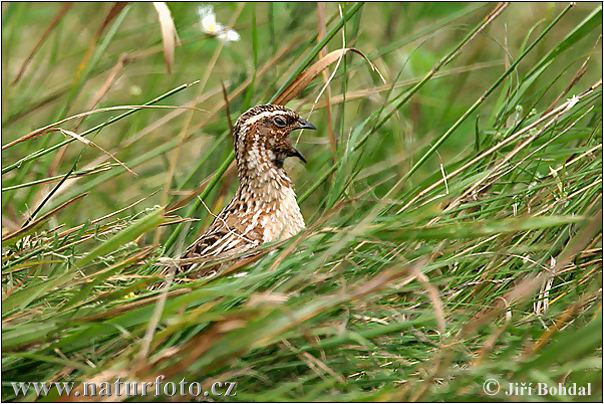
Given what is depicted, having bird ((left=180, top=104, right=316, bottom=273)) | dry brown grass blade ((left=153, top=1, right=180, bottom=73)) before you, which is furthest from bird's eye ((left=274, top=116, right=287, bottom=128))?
dry brown grass blade ((left=153, top=1, right=180, bottom=73))

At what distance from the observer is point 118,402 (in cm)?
281

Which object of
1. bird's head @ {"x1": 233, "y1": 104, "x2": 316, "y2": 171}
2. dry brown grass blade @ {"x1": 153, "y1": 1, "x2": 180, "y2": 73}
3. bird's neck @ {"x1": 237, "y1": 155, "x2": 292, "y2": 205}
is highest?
dry brown grass blade @ {"x1": 153, "y1": 1, "x2": 180, "y2": 73}

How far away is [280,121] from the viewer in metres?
4.28

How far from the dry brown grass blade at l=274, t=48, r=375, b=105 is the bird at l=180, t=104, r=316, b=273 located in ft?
0.32

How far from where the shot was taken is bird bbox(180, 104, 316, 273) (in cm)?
412

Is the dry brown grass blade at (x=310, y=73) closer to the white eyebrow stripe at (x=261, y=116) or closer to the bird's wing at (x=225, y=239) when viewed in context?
the white eyebrow stripe at (x=261, y=116)

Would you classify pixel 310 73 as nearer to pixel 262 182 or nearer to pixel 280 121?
pixel 280 121

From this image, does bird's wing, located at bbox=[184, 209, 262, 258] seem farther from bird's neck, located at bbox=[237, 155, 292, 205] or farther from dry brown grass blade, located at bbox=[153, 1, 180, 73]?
dry brown grass blade, located at bbox=[153, 1, 180, 73]

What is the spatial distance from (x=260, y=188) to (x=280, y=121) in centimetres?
26

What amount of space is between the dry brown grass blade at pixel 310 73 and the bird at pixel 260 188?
97mm

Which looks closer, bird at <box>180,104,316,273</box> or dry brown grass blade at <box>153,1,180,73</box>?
dry brown grass blade at <box>153,1,180,73</box>

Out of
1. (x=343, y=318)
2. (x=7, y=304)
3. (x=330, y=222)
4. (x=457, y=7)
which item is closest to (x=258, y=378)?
(x=343, y=318)

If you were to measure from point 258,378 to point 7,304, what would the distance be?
698mm

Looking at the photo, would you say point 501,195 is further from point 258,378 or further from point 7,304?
point 7,304
